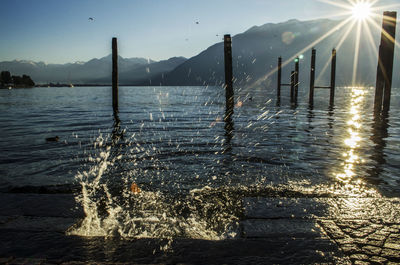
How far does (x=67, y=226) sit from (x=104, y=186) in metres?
1.82

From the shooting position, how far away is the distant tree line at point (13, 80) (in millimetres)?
113625

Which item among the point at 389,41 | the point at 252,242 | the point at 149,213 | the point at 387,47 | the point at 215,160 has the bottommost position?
the point at 215,160

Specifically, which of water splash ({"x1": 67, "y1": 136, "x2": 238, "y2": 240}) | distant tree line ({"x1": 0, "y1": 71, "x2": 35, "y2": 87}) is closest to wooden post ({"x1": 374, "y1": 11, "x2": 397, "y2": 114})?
water splash ({"x1": 67, "y1": 136, "x2": 238, "y2": 240})

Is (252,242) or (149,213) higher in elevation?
(252,242)

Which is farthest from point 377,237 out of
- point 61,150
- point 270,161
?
point 61,150

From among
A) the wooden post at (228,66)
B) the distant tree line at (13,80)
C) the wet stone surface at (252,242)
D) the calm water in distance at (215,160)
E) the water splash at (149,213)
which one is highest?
the distant tree line at (13,80)

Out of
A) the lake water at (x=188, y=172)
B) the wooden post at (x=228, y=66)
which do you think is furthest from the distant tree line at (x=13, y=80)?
the lake water at (x=188, y=172)

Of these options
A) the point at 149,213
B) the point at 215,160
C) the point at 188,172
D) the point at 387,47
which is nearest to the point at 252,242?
the point at 149,213

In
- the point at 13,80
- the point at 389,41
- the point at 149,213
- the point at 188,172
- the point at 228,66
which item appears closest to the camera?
the point at 149,213

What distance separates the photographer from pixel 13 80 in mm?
124125

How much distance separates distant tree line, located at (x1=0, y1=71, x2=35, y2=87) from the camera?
113625 millimetres

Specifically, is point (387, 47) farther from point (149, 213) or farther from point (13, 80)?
point (13, 80)

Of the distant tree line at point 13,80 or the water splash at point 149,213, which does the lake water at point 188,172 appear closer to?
the water splash at point 149,213

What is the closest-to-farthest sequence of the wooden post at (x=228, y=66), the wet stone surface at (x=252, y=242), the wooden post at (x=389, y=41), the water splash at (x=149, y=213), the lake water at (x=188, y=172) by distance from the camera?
the wet stone surface at (x=252, y=242), the water splash at (x=149, y=213), the lake water at (x=188, y=172), the wooden post at (x=389, y=41), the wooden post at (x=228, y=66)
